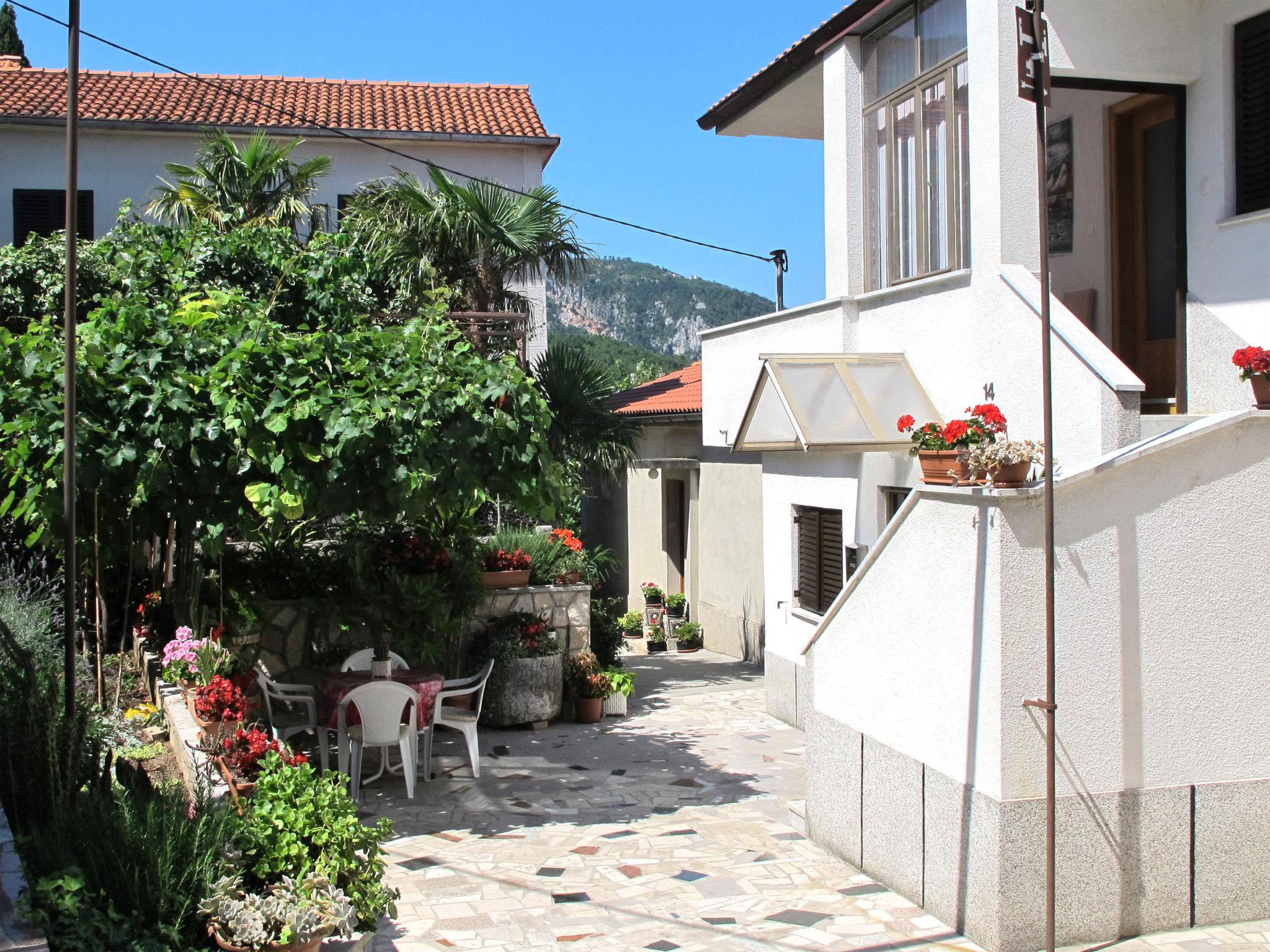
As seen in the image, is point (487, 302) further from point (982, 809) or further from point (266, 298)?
point (982, 809)

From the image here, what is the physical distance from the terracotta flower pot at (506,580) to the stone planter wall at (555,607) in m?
0.05

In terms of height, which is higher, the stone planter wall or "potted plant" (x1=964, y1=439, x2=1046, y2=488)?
"potted plant" (x1=964, y1=439, x2=1046, y2=488)

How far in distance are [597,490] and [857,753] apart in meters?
18.7

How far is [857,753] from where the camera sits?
6.95 metres

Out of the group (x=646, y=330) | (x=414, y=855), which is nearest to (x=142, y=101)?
(x=414, y=855)

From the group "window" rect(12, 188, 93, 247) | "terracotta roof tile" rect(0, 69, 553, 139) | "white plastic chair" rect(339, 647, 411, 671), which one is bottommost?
"white plastic chair" rect(339, 647, 411, 671)

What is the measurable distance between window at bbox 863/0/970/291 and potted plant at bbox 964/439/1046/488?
3.66 metres

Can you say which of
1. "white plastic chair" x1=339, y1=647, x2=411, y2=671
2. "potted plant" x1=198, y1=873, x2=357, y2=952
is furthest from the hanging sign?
"white plastic chair" x1=339, y1=647, x2=411, y2=671

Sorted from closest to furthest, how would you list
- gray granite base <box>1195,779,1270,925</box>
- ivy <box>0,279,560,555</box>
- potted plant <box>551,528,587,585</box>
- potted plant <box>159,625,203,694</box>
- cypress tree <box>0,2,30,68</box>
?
gray granite base <box>1195,779,1270,925</box> < ivy <box>0,279,560,555</box> < potted plant <box>159,625,203,694</box> < potted plant <box>551,528,587,585</box> < cypress tree <box>0,2,30,68</box>

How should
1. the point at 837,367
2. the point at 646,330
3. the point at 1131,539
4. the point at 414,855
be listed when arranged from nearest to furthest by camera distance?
the point at 1131,539
the point at 414,855
the point at 837,367
the point at 646,330

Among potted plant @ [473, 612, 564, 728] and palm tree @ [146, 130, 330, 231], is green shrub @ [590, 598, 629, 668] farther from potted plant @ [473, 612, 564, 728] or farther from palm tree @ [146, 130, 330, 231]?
palm tree @ [146, 130, 330, 231]

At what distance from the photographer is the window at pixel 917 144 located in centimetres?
878

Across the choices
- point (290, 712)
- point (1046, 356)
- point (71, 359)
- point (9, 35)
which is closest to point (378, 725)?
point (290, 712)

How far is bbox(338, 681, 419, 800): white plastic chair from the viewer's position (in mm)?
8617
